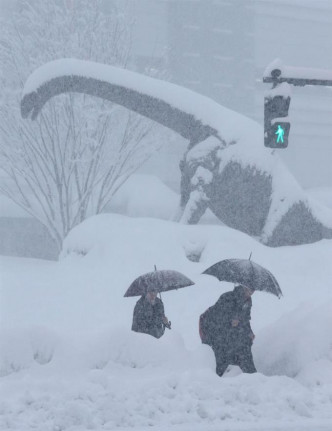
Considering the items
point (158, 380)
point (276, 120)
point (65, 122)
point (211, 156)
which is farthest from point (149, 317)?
point (65, 122)

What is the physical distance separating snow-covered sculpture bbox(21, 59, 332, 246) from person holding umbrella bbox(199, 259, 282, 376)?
567cm

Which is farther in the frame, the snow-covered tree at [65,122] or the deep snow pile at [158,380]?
the snow-covered tree at [65,122]

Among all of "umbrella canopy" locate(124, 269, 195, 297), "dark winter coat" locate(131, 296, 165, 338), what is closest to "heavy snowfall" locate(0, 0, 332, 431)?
"dark winter coat" locate(131, 296, 165, 338)

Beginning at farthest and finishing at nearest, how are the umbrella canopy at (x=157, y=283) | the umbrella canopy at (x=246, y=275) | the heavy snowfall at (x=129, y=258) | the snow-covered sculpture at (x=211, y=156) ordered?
the snow-covered sculpture at (x=211, y=156) < the umbrella canopy at (x=157, y=283) < the umbrella canopy at (x=246, y=275) < the heavy snowfall at (x=129, y=258)

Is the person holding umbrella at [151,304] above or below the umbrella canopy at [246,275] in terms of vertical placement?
below

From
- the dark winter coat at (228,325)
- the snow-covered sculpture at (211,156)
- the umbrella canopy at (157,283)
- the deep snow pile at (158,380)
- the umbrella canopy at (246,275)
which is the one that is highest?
the snow-covered sculpture at (211,156)

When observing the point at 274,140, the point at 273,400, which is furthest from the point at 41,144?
the point at 273,400

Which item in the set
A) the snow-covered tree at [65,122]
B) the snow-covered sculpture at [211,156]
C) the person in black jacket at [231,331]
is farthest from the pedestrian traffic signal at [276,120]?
the snow-covered tree at [65,122]

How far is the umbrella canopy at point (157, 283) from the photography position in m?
6.62

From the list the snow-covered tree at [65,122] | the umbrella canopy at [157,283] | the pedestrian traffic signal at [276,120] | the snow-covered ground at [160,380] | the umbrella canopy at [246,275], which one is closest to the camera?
the snow-covered ground at [160,380]

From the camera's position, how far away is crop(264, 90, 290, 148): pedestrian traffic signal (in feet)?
31.3

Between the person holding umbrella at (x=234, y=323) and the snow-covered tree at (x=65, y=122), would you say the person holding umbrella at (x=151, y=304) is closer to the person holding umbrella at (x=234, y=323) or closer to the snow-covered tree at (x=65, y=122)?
the person holding umbrella at (x=234, y=323)

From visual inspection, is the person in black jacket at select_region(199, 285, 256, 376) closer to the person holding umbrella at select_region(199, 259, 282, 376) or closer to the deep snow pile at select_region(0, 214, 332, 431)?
the person holding umbrella at select_region(199, 259, 282, 376)

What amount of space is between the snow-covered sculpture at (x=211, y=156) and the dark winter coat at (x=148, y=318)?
17.9 feet
